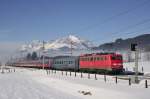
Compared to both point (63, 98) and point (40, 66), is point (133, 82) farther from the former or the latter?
point (40, 66)

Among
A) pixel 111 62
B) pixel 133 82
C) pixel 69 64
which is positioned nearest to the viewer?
pixel 133 82

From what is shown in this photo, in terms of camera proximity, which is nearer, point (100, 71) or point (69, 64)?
point (100, 71)

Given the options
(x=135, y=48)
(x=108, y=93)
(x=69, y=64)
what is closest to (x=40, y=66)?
(x=69, y=64)

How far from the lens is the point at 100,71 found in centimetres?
5794

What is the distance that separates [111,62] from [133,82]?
63.4 ft

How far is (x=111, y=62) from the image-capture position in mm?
54812

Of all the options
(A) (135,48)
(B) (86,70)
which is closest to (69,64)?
(B) (86,70)

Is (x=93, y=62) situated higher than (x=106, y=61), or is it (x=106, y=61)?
(x=106, y=61)

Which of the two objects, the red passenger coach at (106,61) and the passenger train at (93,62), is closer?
the red passenger coach at (106,61)

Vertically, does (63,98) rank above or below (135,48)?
below

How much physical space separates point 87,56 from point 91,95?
3505 cm

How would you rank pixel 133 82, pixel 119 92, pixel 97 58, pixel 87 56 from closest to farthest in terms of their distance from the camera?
pixel 119 92
pixel 133 82
pixel 97 58
pixel 87 56

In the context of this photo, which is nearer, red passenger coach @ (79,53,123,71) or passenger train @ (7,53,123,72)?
red passenger coach @ (79,53,123,71)

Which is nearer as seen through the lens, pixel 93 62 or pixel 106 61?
pixel 106 61
